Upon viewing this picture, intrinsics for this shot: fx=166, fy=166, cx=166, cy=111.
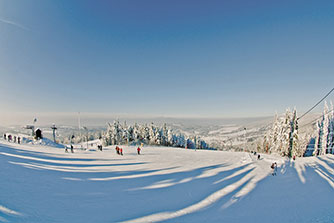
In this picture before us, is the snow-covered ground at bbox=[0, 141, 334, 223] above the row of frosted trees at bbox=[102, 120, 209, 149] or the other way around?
above

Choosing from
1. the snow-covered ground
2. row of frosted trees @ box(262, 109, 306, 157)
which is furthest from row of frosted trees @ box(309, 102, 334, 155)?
Answer: the snow-covered ground

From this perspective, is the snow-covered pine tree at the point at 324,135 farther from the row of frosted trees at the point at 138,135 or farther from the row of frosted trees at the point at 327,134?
the row of frosted trees at the point at 138,135

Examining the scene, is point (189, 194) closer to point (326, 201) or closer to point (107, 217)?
point (107, 217)

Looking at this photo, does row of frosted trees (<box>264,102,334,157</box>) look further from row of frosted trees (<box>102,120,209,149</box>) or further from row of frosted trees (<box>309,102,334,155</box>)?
row of frosted trees (<box>102,120,209,149</box>)

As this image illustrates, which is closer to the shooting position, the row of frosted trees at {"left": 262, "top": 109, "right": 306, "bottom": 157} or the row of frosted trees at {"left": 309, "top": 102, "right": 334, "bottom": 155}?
the row of frosted trees at {"left": 262, "top": 109, "right": 306, "bottom": 157}

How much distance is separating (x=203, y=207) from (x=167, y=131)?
6831 cm

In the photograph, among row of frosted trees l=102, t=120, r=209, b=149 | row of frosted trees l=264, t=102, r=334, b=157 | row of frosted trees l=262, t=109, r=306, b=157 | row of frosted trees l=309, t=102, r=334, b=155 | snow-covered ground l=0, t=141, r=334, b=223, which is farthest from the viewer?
row of frosted trees l=102, t=120, r=209, b=149

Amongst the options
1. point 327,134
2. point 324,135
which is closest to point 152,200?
point 327,134

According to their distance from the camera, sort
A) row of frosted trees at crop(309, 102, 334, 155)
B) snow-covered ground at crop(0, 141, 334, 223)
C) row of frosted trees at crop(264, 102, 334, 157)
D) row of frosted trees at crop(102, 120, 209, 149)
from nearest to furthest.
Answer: snow-covered ground at crop(0, 141, 334, 223)
row of frosted trees at crop(264, 102, 334, 157)
row of frosted trees at crop(309, 102, 334, 155)
row of frosted trees at crop(102, 120, 209, 149)

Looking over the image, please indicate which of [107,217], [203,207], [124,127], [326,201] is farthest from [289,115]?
[124,127]

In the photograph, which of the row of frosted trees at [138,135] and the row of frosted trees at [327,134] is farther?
the row of frosted trees at [138,135]

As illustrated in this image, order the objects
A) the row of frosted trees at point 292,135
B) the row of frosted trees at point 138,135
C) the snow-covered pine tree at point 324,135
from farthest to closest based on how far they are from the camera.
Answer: the row of frosted trees at point 138,135 → the snow-covered pine tree at point 324,135 → the row of frosted trees at point 292,135

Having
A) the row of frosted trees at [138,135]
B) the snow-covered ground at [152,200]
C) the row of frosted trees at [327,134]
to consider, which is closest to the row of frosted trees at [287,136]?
the row of frosted trees at [327,134]

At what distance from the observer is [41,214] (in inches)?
227
